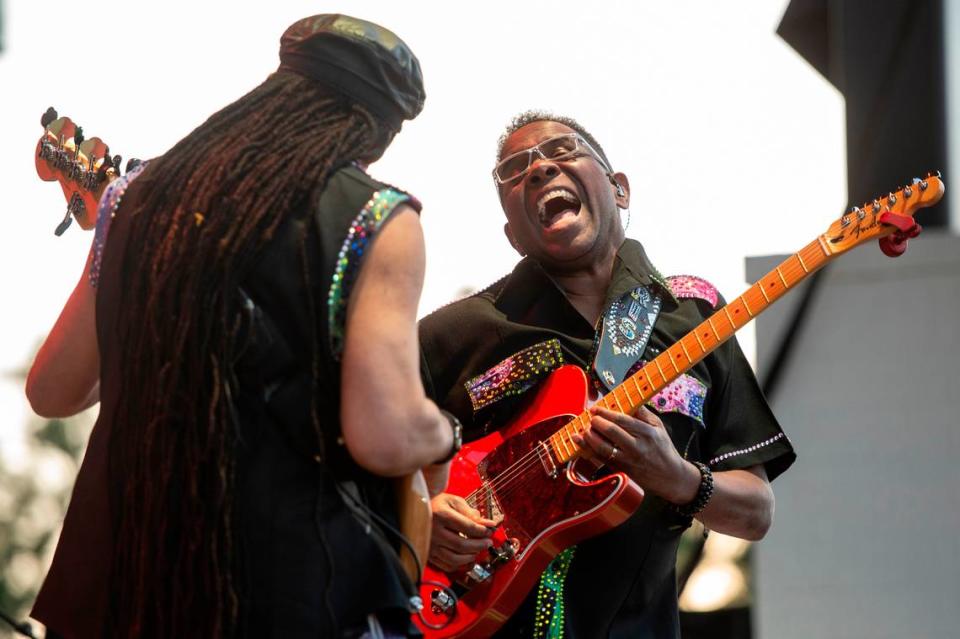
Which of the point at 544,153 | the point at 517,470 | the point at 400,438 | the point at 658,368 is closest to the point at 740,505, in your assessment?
the point at 658,368

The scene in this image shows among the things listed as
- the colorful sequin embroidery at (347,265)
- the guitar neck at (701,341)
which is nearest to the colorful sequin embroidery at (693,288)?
the guitar neck at (701,341)

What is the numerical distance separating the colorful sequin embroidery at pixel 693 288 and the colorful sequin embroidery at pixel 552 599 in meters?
0.66

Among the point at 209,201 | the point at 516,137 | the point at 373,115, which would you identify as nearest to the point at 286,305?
the point at 209,201

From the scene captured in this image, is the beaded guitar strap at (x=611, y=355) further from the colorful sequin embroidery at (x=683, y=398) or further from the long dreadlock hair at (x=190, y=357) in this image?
the long dreadlock hair at (x=190, y=357)

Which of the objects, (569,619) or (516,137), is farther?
(516,137)

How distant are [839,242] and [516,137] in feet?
2.79

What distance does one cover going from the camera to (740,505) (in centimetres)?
291

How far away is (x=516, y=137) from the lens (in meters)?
3.24

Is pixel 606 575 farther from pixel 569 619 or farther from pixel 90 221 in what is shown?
pixel 90 221

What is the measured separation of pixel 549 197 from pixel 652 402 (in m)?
0.55

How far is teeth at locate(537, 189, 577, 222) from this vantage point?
10.2 feet

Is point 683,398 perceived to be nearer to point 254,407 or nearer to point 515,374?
point 515,374

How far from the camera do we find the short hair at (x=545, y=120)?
3.28 meters

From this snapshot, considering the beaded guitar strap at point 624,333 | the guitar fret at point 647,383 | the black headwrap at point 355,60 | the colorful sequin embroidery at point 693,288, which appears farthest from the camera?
the colorful sequin embroidery at point 693,288
